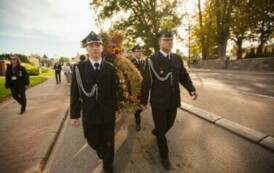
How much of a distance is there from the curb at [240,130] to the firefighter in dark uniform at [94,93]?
9.65 feet

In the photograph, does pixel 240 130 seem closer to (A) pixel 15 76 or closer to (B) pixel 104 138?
(B) pixel 104 138

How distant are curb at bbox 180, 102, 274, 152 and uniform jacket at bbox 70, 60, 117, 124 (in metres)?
2.98

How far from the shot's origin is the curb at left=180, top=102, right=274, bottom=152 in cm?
416

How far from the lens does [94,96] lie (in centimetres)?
329

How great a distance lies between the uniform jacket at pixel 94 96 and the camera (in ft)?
10.7

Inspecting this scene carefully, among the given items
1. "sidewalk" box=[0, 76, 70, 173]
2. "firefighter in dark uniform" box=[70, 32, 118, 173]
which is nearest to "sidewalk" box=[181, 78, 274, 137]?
"firefighter in dark uniform" box=[70, 32, 118, 173]

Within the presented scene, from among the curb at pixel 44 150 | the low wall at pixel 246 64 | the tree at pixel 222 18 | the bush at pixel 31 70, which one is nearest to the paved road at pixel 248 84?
the low wall at pixel 246 64

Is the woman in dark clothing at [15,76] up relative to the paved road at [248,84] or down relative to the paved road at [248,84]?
up

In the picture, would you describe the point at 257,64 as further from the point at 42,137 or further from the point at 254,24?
the point at 42,137

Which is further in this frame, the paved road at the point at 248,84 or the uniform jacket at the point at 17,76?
the paved road at the point at 248,84

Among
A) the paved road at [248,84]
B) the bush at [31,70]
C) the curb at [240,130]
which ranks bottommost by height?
the curb at [240,130]

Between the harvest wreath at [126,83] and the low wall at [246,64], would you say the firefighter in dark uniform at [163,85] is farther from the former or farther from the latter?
the low wall at [246,64]

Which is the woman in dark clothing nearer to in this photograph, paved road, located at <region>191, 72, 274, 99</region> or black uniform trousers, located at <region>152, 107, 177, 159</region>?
black uniform trousers, located at <region>152, 107, 177, 159</region>

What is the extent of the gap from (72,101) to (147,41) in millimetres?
29348
